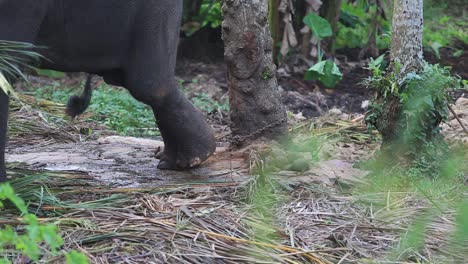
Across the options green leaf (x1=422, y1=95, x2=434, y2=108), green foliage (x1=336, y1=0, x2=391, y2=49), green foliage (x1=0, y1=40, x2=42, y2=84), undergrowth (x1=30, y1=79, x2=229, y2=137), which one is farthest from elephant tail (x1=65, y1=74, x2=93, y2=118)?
green foliage (x1=336, y1=0, x2=391, y2=49)

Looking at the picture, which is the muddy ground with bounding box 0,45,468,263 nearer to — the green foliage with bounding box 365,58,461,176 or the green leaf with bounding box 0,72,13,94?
the green foliage with bounding box 365,58,461,176

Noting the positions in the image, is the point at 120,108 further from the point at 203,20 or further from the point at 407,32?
the point at 407,32

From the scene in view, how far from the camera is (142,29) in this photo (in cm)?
521

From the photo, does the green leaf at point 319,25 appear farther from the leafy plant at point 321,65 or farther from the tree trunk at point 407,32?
the tree trunk at point 407,32

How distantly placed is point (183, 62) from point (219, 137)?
469 cm

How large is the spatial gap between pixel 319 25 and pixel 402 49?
4.82 metres

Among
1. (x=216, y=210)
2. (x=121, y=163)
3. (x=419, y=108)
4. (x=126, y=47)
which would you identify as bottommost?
(x=121, y=163)

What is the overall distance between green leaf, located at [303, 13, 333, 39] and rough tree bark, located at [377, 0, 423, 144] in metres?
4.67

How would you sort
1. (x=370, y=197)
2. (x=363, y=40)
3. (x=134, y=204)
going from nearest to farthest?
1. (x=134, y=204)
2. (x=370, y=197)
3. (x=363, y=40)

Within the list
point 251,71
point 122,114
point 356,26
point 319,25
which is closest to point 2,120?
point 251,71

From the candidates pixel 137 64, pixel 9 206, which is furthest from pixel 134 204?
pixel 137 64

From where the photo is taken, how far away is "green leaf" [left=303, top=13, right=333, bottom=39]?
10.3m

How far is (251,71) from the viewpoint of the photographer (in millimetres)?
5848

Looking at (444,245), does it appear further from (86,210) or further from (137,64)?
(137,64)
